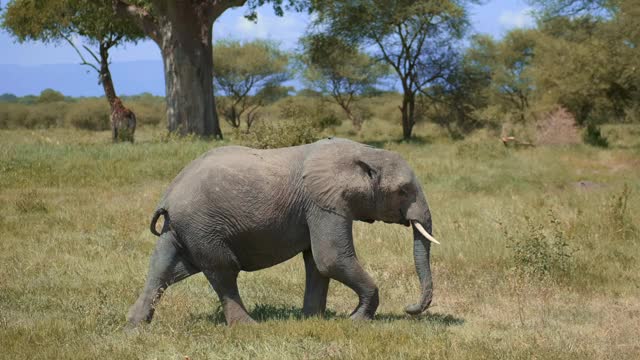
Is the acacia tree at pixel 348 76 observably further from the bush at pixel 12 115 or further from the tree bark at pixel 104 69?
the bush at pixel 12 115

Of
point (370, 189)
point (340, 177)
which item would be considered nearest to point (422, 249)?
point (370, 189)

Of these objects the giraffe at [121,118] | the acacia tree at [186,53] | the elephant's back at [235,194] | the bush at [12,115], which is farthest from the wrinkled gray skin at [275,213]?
the bush at [12,115]

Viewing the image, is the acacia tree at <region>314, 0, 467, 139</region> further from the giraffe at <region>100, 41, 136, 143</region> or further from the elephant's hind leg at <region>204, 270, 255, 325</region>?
the elephant's hind leg at <region>204, 270, 255, 325</region>

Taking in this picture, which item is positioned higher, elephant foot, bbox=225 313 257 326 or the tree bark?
the tree bark

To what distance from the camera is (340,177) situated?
20.4ft

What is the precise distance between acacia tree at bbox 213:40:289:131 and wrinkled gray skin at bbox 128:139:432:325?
44.8 metres

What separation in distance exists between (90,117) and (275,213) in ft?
171

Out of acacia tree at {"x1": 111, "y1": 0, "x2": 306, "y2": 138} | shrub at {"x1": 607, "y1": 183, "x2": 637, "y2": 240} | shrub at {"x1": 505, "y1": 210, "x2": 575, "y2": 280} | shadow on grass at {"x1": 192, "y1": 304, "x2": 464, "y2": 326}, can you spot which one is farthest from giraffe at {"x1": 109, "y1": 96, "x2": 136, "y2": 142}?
shadow on grass at {"x1": 192, "y1": 304, "x2": 464, "y2": 326}

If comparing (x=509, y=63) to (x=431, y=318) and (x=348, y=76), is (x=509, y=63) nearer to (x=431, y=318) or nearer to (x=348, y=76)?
(x=348, y=76)

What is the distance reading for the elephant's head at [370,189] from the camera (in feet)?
20.3

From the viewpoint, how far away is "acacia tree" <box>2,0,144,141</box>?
30.7 metres

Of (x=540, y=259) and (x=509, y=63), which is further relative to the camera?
(x=509, y=63)

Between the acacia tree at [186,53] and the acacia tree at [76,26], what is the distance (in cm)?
515

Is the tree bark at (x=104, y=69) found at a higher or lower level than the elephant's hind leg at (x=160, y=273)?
higher
